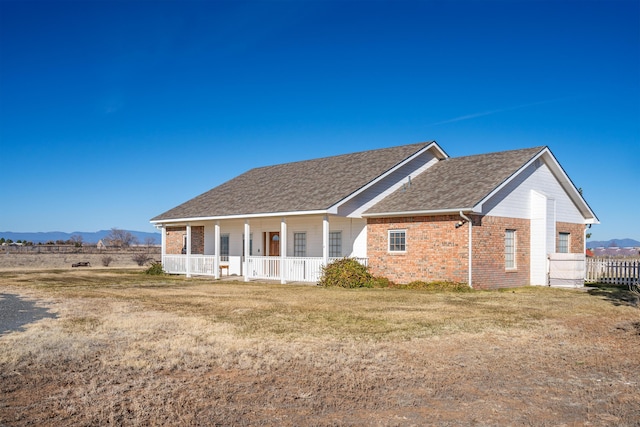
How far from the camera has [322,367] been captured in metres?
8.10

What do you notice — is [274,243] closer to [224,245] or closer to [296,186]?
[296,186]

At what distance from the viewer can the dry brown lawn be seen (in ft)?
20.0

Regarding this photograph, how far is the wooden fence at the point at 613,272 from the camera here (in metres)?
24.9

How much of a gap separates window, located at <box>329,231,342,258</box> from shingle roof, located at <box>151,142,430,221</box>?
2.13 meters

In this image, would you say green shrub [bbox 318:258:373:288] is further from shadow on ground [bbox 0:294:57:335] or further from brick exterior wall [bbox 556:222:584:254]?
shadow on ground [bbox 0:294:57:335]

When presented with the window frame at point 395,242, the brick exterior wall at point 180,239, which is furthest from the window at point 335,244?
the brick exterior wall at point 180,239

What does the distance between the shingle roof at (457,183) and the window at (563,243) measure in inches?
186

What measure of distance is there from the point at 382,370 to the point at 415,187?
1802 centimetres

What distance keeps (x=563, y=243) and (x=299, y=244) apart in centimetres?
1209

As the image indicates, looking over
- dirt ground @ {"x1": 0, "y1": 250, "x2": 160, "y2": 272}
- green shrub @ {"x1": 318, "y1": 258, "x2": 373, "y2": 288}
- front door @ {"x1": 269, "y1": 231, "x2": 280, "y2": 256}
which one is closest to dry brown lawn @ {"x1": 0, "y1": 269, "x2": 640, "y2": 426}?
green shrub @ {"x1": 318, "y1": 258, "x2": 373, "y2": 288}

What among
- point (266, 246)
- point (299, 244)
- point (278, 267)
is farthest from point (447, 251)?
point (266, 246)

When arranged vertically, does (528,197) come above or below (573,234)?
above

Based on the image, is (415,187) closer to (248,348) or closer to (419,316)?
(419,316)

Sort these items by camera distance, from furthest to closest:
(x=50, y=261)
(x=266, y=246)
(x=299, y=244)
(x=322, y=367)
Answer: (x=50, y=261), (x=266, y=246), (x=299, y=244), (x=322, y=367)
